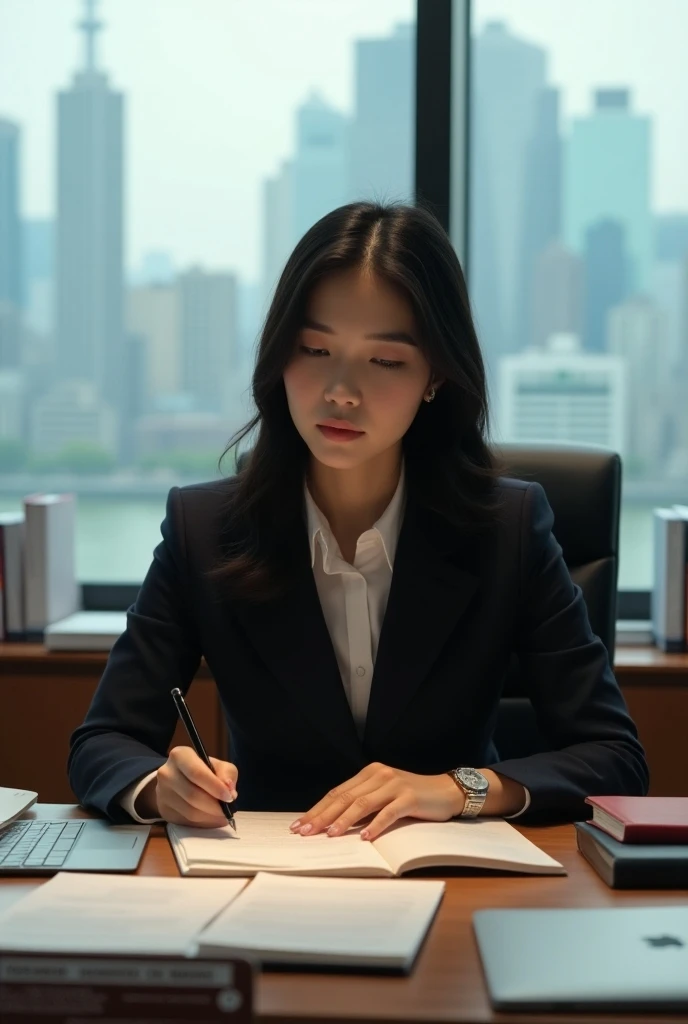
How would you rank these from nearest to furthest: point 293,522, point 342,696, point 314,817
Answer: point 314,817 < point 342,696 < point 293,522

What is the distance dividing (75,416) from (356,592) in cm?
176

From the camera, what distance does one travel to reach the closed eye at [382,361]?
66.1 inches

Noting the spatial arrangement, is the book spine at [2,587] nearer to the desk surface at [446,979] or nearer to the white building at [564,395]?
the white building at [564,395]

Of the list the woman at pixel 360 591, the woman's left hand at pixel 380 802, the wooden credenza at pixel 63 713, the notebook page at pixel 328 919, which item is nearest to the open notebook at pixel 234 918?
the notebook page at pixel 328 919

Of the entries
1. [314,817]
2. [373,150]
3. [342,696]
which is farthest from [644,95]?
[314,817]

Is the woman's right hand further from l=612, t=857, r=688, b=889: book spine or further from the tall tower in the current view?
the tall tower

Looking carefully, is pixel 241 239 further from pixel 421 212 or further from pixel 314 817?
pixel 314 817

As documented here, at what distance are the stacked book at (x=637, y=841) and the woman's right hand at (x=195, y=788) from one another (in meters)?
0.40

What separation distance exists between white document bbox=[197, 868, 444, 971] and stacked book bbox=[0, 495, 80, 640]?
1.87 metres

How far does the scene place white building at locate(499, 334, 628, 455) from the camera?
3.20 meters

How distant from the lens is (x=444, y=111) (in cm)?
303

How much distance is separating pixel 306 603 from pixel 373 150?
184 cm

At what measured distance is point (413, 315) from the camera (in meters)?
1.72

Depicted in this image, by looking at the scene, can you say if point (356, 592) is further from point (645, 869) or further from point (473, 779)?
point (645, 869)
